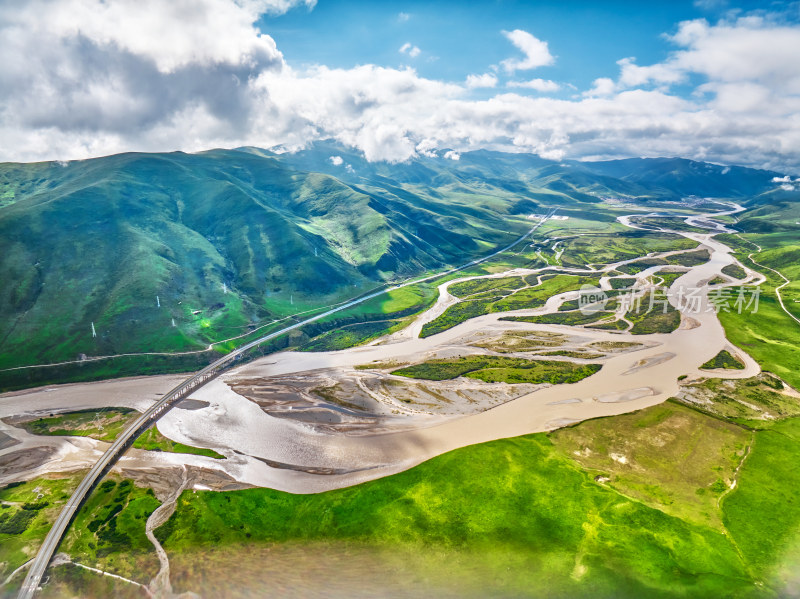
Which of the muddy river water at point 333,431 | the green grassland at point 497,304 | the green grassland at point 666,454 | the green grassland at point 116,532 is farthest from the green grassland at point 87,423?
the green grassland at point 666,454

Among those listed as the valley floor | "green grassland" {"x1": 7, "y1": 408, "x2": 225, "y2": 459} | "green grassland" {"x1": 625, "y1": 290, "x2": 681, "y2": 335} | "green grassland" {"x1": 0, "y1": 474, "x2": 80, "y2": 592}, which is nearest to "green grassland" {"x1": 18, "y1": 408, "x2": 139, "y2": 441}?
"green grassland" {"x1": 7, "y1": 408, "x2": 225, "y2": 459}

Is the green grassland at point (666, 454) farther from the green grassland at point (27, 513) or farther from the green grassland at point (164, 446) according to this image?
the green grassland at point (27, 513)

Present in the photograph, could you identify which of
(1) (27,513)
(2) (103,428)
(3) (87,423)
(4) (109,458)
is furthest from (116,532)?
(3) (87,423)

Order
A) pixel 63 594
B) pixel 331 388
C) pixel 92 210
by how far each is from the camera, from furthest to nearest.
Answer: pixel 92 210, pixel 331 388, pixel 63 594

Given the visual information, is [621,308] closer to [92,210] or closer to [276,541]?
[276,541]

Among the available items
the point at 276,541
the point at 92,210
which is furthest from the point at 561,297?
the point at 92,210

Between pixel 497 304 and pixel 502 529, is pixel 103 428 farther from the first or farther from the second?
pixel 497 304

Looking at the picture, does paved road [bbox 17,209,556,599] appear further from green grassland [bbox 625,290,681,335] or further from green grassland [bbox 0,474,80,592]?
green grassland [bbox 625,290,681,335]
